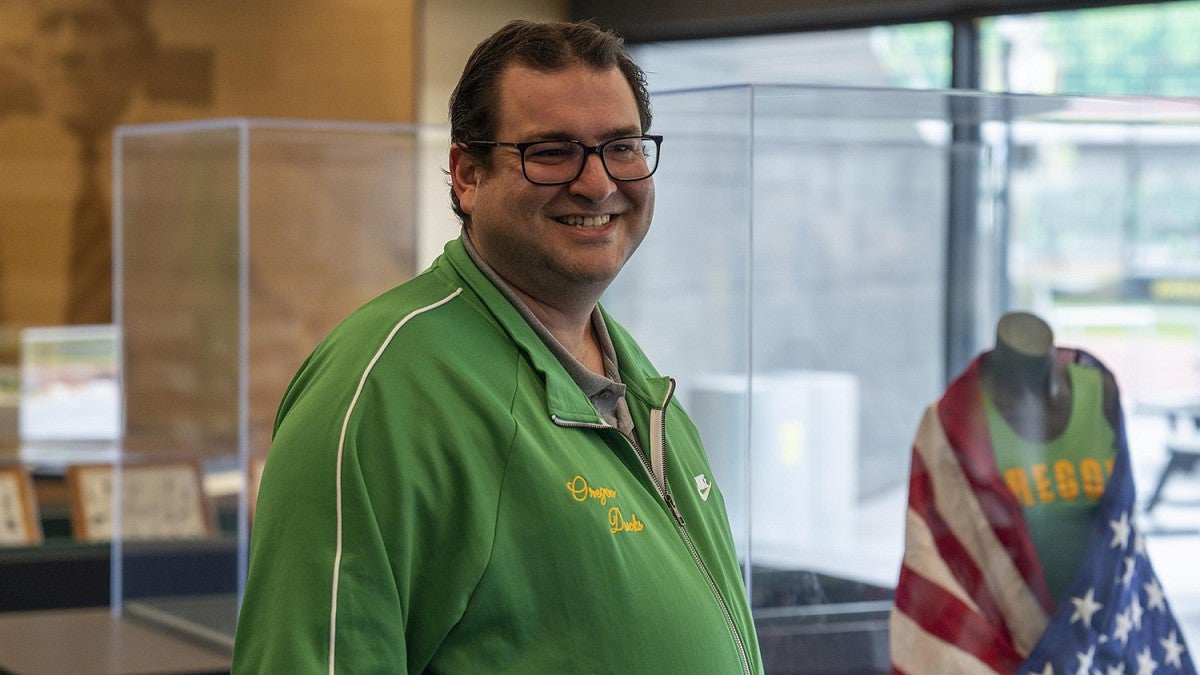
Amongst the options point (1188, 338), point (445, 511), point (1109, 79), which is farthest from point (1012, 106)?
point (445, 511)

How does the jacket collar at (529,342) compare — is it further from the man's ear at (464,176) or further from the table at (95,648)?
the table at (95,648)

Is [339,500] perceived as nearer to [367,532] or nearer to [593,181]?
[367,532]

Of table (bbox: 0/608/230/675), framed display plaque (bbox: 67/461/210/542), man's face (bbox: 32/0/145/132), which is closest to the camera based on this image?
table (bbox: 0/608/230/675)

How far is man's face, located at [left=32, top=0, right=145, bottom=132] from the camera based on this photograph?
5.29m

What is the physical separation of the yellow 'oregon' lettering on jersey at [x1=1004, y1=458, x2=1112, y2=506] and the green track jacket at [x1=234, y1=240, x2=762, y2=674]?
4.23 feet

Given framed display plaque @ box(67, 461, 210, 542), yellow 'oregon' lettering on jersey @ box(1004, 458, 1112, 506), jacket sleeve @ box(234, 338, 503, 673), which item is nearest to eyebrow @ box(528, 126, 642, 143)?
jacket sleeve @ box(234, 338, 503, 673)

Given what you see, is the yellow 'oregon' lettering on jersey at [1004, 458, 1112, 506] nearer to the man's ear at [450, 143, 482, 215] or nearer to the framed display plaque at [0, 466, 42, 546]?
the man's ear at [450, 143, 482, 215]

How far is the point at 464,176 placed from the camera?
125 centimetres

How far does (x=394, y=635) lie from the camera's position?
101cm

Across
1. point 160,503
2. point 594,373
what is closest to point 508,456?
point 594,373

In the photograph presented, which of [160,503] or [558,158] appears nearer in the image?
[558,158]

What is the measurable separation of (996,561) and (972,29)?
103 inches

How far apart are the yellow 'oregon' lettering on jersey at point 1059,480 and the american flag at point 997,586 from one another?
0.02 m

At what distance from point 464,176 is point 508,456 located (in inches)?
11.2
